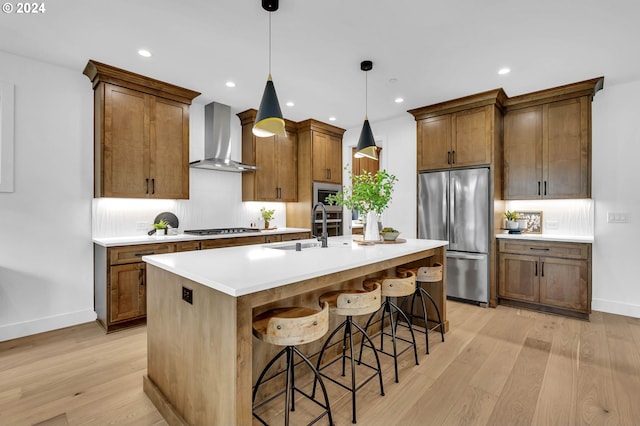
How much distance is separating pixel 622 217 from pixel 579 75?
1708 mm

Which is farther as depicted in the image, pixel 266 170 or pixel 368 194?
pixel 266 170

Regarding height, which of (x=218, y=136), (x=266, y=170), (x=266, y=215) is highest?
(x=218, y=136)

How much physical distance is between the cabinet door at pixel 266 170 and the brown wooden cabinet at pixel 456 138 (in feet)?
7.27

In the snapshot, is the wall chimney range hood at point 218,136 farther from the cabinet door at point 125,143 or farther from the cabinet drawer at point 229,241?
the cabinet drawer at point 229,241

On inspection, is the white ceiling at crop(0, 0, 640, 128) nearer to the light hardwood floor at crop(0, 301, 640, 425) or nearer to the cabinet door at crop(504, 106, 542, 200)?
the cabinet door at crop(504, 106, 542, 200)

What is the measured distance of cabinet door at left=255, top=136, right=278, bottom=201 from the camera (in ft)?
15.8

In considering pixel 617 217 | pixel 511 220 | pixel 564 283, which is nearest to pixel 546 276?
pixel 564 283

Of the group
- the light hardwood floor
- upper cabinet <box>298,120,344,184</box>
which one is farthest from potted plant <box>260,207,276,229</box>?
the light hardwood floor

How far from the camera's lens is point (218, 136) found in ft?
14.3

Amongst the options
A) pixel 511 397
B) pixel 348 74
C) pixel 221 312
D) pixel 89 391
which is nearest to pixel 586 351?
pixel 511 397

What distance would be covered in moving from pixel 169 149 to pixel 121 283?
1.60m

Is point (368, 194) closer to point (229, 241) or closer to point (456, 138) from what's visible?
point (229, 241)

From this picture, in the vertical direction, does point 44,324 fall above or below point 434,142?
below

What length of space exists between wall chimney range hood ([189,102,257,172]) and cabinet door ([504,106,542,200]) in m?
3.56
